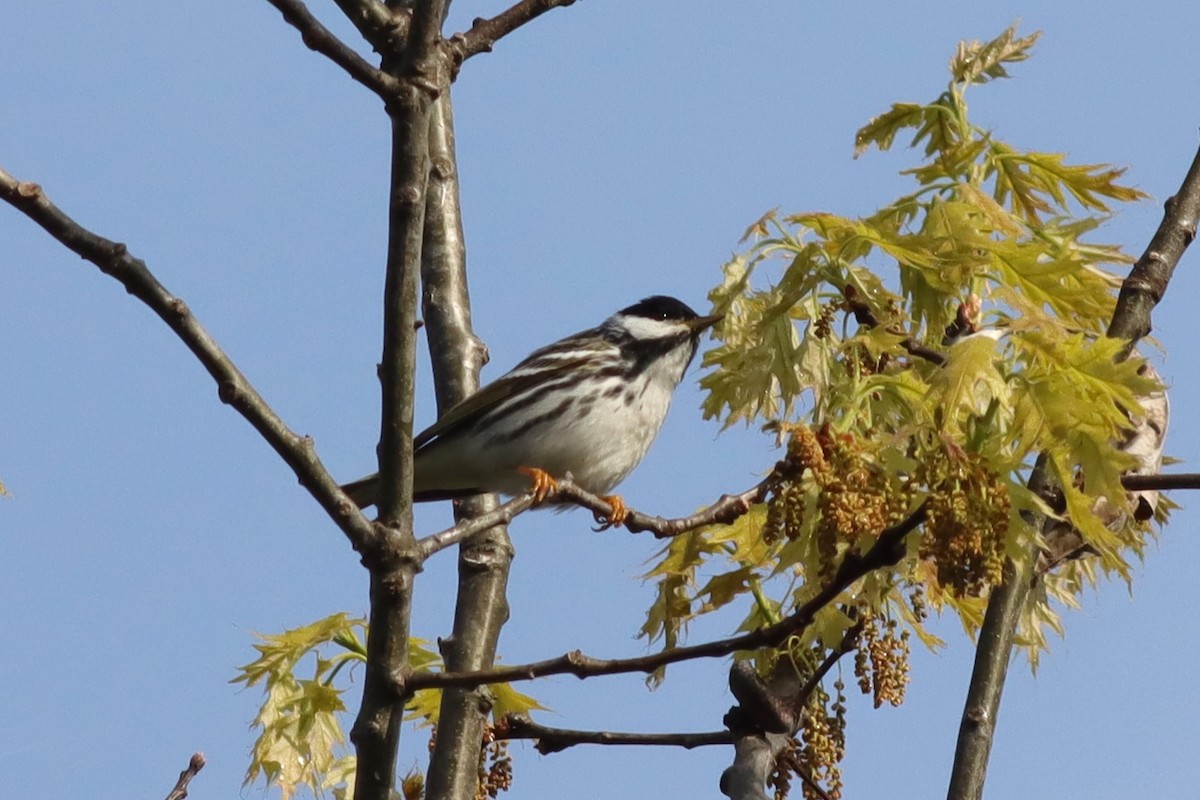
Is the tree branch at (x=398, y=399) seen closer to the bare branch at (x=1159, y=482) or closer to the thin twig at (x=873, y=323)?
the thin twig at (x=873, y=323)

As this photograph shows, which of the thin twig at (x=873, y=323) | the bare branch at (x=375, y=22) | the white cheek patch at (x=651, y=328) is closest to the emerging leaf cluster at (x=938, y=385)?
the thin twig at (x=873, y=323)

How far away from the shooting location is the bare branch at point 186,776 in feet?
11.2

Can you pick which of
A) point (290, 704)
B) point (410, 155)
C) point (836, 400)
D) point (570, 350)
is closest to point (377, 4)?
point (410, 155)

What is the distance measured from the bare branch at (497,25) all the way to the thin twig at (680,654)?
1287mm

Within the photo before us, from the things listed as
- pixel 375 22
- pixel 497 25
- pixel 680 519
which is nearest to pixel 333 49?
pixel 375 22

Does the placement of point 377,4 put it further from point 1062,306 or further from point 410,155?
point 1062,306

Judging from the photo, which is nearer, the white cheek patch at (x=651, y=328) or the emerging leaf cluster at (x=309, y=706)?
the emerging leaf cluster at (x=309, y=706)

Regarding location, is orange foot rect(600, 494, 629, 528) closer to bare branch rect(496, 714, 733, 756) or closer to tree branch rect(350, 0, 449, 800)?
bare branch rect(496, 714, 733, 756)

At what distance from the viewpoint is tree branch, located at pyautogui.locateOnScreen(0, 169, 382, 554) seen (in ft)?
7.95

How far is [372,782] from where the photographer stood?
2.75 m

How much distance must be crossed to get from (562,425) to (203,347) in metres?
3.00

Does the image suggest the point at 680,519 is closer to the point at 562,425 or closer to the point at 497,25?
the point at 497,25

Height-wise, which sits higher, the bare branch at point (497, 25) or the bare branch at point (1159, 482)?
the bare branch at point (497, 25)

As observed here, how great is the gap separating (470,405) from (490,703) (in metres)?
1.29
